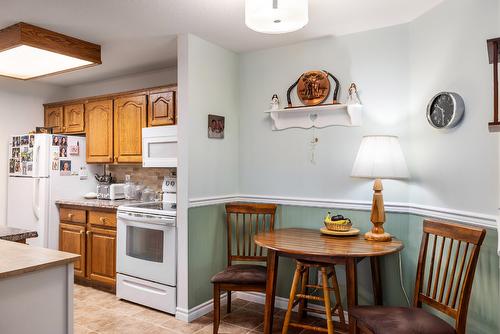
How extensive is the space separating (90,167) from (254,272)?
8.75ft

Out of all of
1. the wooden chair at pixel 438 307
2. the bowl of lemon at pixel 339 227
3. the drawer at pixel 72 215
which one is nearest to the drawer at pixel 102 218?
the drawer at pixel 72 215

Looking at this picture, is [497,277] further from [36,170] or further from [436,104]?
[36,170]

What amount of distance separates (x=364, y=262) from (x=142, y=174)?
8.65 ft

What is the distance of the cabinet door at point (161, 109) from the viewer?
3528 millimetres

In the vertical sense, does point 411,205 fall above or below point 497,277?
above

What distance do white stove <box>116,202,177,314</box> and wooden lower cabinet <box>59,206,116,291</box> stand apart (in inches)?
8.0

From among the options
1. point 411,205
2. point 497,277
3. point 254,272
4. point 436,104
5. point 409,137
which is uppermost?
point 436,104

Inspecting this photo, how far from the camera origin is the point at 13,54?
113 inches

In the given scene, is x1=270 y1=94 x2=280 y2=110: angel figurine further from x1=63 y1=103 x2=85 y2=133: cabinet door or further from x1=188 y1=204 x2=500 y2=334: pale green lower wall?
x1=63 y1=103 x2=85 y2=133: cabinet door

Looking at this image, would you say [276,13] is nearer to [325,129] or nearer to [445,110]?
[445,110]

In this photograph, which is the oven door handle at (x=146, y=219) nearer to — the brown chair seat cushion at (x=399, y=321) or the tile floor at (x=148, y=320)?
the tile floor at (x=148, y=320)

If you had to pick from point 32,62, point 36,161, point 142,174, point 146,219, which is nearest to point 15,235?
point 146,219

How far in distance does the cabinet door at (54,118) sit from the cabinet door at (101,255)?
1565 millimetres

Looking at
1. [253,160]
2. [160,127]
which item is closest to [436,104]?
[253,160]
